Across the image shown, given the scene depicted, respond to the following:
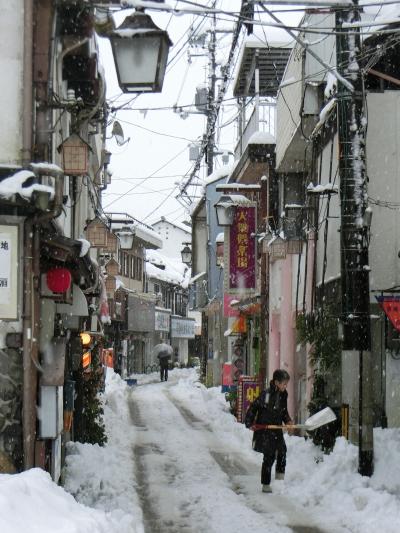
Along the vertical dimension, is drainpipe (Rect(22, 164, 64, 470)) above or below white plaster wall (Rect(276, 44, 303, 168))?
below

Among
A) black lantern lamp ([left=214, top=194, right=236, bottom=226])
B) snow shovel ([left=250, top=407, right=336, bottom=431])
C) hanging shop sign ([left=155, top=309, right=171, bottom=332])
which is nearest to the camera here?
snow shovel ([left=250, top=407, right=336, bottom=431])

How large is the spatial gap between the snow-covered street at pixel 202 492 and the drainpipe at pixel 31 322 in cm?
137

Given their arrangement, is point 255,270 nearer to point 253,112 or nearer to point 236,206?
point 236,206

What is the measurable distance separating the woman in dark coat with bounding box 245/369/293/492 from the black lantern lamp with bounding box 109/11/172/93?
6169 millimetres

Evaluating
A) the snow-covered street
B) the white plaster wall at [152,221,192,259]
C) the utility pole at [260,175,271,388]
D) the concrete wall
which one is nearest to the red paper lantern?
the snow-covered street

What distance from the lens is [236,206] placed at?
23.2 meters

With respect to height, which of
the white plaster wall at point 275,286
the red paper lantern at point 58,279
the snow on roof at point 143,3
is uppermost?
the snow on roof at point 143,3

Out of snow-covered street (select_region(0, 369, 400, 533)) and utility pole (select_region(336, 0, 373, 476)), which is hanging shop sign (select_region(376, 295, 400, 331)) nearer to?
utility pole (select_region(336, 0, 373, 476))

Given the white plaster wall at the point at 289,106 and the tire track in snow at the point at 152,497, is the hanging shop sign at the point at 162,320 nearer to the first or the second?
the white plaster wall at the point at 289,106

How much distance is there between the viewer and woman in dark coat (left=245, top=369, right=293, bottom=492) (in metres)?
12.6

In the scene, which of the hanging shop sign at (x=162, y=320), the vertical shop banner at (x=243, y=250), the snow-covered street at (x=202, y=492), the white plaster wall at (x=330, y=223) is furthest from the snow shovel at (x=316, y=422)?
the hanging shop sign at (x=162, y=320)

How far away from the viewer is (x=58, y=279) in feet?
37.1

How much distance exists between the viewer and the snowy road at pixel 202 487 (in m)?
10.5

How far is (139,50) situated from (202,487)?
777 cm
